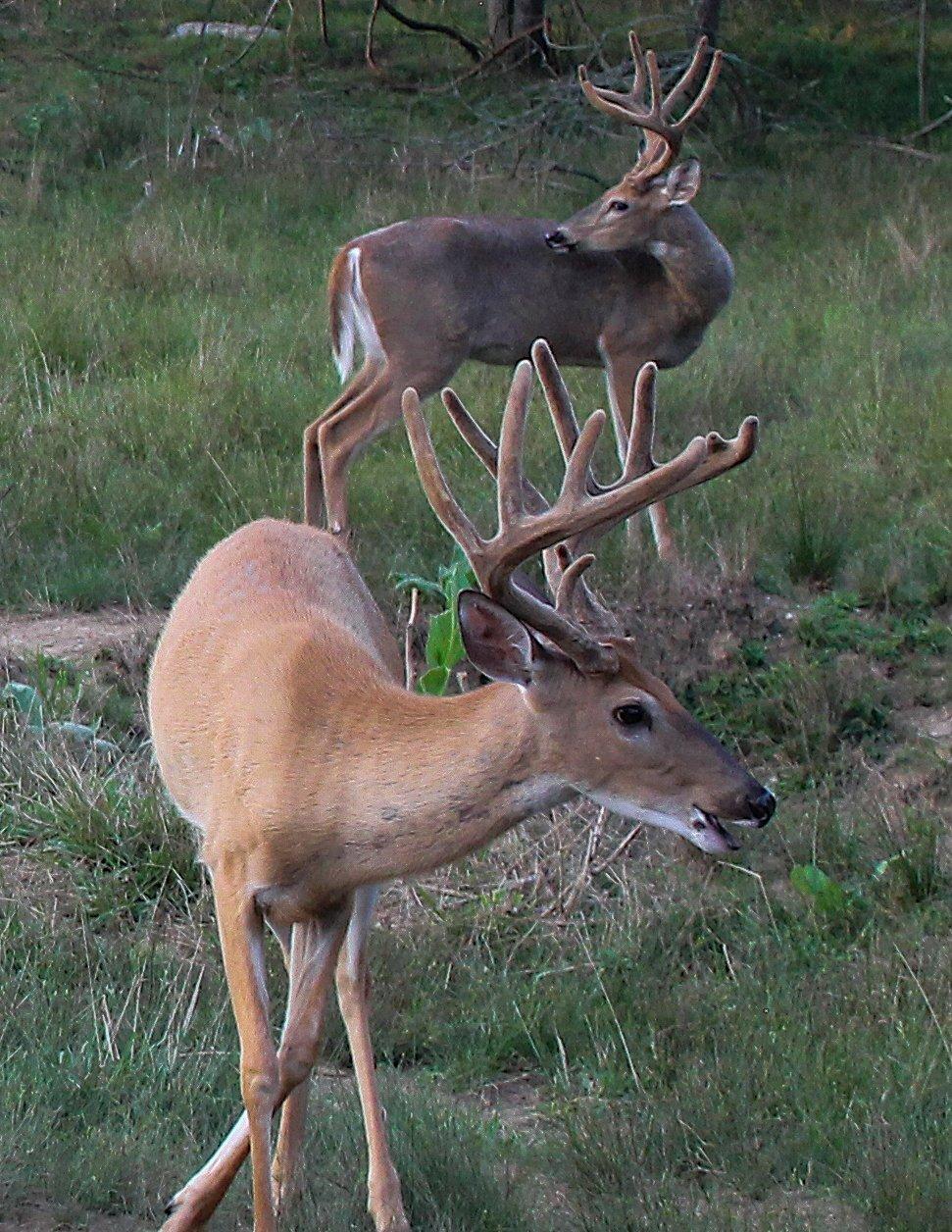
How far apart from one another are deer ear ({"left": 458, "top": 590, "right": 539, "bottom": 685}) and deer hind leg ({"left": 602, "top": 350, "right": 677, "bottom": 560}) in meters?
4.03

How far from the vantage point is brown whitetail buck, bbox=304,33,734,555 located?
8547 millimetres

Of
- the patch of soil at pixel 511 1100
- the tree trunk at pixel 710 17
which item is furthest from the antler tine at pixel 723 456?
the tree trunk at pixel 710 17

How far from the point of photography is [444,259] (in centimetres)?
873

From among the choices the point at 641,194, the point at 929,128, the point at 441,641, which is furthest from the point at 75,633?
the point at 929,128

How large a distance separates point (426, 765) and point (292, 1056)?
649mm

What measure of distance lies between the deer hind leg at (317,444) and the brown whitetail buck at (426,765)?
3.79 metres

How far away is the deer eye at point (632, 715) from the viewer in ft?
12.1

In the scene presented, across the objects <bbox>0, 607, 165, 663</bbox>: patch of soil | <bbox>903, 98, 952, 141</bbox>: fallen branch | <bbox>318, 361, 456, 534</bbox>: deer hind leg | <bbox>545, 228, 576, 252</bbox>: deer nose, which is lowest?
<bbox>903, 98, 952, 141</bbox>: fallen branch

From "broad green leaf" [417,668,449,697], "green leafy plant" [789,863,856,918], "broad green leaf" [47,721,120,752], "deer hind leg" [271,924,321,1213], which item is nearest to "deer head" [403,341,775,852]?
"deer hind leg" [271,924,321,1213]

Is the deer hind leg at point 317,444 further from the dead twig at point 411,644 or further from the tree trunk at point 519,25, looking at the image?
the tree trunk at point 519,25

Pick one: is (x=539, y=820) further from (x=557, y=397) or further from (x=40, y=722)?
(x=557, y=397)

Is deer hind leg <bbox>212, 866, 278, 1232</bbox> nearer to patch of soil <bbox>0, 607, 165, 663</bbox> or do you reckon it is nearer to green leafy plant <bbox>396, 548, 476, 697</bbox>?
green leafy plant <bbox>396, 548, 476, 697</bbox>

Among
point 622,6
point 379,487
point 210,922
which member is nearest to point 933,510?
point 379,487

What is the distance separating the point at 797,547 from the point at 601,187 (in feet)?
19.2
